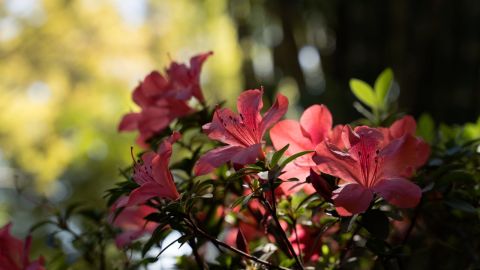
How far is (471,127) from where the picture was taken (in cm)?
88

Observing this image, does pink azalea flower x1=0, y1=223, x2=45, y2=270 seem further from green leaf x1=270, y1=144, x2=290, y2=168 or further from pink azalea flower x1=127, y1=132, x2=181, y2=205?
green leaf x1=270, y1=144, x2=290, y2=168

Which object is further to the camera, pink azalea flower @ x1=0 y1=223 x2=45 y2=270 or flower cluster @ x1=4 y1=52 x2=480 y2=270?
pink azalea flower @ x1=0 y1=223 x2=45 y2=270

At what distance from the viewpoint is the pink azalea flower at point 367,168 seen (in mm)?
507

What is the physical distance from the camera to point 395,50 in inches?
96.8

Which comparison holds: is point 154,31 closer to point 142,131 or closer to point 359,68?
point 359,68

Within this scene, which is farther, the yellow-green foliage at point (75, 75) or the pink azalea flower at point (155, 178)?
the yellow-green foliage at point (75, 75)

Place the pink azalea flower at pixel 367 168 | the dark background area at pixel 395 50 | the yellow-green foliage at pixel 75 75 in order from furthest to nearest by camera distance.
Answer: the yellow-green foliage at pixel 75 75
the dark background area at pixel 395 50
the pink azalea flower at pixel 367 168

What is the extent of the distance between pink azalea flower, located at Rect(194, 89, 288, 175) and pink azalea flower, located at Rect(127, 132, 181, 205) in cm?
3

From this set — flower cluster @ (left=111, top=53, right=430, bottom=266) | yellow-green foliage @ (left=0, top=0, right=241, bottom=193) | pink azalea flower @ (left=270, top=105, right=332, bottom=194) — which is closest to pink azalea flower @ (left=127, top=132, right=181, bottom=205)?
flower cluster @ (left=111, top=53, right=430, bottom=266)

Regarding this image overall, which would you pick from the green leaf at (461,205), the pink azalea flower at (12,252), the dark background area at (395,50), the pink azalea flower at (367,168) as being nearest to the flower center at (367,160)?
the pink azalea flower at (367,168)

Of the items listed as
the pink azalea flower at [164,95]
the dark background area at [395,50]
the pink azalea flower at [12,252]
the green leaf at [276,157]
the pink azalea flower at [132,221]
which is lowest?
the dark background area at [395,50]

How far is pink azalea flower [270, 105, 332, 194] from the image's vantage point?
583 millimetres

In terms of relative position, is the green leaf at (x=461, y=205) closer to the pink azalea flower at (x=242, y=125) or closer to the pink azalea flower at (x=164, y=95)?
the pink azalea flower at (x=242, y=125)

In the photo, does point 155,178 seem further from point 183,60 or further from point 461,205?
point 183,60
